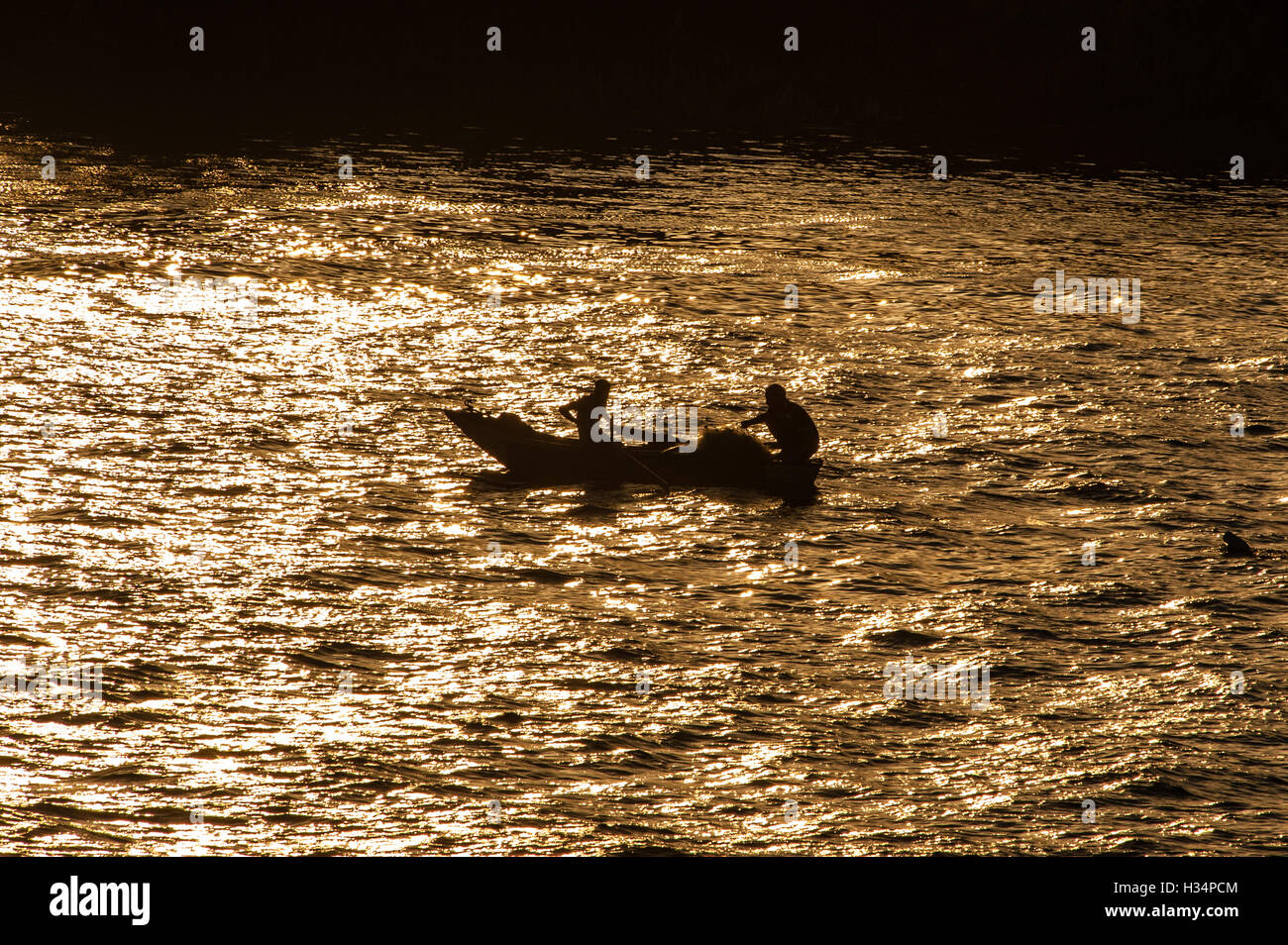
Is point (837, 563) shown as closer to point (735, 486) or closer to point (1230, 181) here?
point (735, 486)

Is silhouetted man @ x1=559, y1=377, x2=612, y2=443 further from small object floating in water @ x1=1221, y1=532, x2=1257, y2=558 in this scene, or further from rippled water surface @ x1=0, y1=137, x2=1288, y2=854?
small object floating in water @ x1=1221, y1=532, x2=1257, y2=558

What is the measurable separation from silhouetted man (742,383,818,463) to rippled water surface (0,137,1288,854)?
A: 0.89 meters

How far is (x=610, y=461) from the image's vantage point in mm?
20828

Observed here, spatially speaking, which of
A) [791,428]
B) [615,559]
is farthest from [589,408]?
[615,559]

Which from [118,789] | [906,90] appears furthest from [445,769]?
[906,90]

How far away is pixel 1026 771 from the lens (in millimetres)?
13344

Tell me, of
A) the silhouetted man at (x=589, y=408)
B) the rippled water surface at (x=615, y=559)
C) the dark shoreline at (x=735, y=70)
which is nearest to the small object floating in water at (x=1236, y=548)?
the rippled water surface at (x=615, y=559)

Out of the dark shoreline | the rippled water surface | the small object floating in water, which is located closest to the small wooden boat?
the rippled water surface

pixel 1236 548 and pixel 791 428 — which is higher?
pixel 791 428

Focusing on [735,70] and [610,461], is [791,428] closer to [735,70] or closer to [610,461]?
[610,461]

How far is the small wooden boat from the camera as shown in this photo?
20703 millimetres

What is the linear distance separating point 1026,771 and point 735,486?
8.37 m

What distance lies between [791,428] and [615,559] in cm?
378

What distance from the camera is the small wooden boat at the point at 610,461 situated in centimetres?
2070
